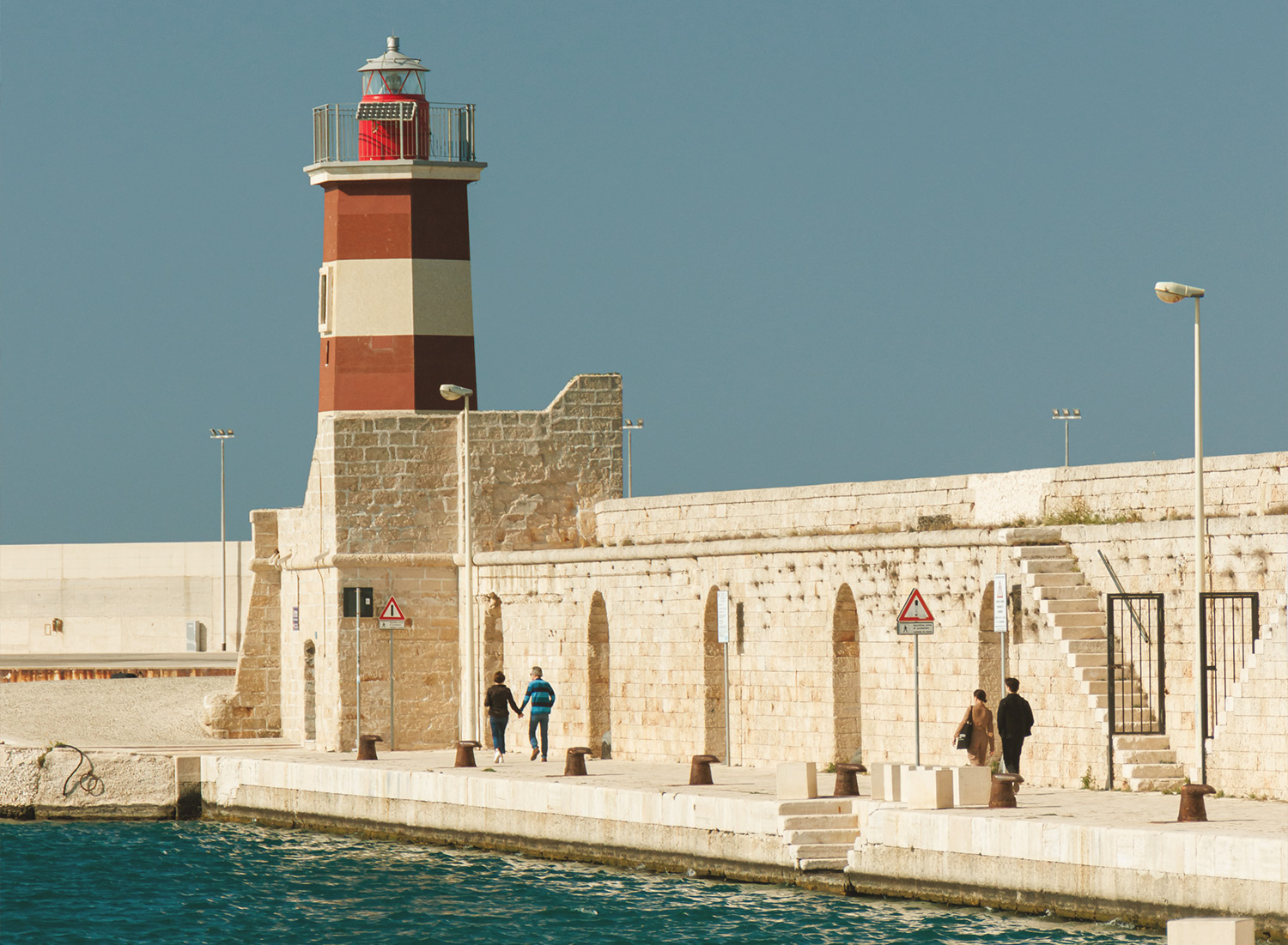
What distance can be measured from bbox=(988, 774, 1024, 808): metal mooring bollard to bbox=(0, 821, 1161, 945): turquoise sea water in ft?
3.53

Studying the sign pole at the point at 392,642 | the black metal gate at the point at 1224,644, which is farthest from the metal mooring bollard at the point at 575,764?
the black metal gate at the point at 1224,644

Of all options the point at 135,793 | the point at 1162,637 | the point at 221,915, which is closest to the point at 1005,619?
the point at 1162,637

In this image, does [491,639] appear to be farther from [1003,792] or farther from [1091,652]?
[1003,792]

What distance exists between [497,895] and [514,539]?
9.25 metres

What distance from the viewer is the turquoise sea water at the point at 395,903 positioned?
17.6 m

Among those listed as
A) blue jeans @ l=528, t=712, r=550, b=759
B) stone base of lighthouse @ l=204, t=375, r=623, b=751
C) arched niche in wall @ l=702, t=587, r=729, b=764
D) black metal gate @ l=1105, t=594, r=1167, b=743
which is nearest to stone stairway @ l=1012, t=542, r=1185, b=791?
black metal gate @ l=1105, t=594, r=1167, b=743

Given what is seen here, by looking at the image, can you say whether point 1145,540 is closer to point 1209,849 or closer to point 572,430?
point 1209,849

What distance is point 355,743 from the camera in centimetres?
2839

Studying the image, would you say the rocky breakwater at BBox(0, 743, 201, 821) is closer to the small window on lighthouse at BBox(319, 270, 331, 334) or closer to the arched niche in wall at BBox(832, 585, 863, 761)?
the small window on lighthouse at BBox(319, 270, 331, 334)

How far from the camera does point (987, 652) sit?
2206 cm

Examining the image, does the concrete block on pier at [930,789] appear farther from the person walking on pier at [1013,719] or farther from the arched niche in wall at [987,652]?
the arched niche in wall at [987,652]

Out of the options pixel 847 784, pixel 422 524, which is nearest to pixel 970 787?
pixel 847 784

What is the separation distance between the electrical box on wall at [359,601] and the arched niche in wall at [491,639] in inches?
62.1

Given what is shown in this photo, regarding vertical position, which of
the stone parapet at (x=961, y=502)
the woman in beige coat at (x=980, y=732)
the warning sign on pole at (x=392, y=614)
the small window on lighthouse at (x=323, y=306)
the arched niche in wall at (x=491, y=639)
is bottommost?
the woman in beige coat at (x=980, y=732)
